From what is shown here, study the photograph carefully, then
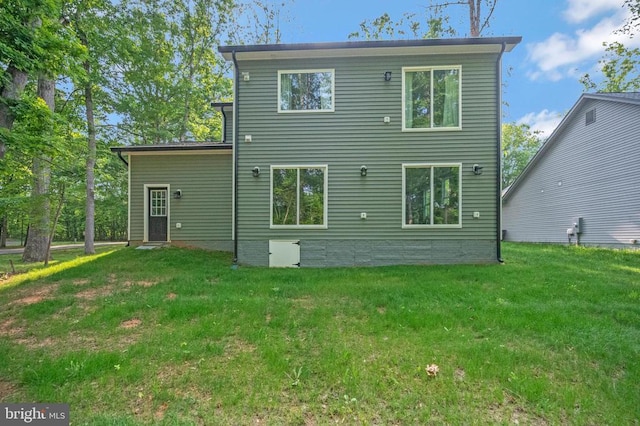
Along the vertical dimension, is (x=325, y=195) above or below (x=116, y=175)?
below

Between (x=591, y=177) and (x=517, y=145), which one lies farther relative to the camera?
(x=517, y=145)

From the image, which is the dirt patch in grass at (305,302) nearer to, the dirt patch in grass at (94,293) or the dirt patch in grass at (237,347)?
the dirt patch in grass at (237,347)

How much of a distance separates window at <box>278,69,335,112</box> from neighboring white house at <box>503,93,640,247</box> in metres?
10.3

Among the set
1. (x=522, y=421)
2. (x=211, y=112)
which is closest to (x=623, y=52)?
(x=522, y=421)

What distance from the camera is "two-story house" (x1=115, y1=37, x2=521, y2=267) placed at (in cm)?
818

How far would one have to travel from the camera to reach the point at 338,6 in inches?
629

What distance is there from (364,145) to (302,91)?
2.25 meters

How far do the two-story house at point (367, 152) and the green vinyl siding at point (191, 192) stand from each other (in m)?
2.45

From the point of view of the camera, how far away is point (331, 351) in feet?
11.3

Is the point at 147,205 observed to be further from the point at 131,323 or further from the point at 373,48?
the point at 373,48

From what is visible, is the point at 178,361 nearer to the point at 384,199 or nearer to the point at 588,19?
the point at 384,199

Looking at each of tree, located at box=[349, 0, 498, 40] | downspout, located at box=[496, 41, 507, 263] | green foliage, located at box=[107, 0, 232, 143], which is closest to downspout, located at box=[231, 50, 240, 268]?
downspout, located at box=[496, 41, 507, 263]

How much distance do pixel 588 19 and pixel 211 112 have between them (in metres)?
21.8

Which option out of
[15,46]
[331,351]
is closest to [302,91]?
[15,46]
